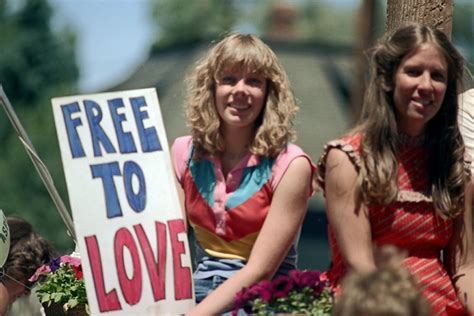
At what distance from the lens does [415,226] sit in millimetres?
5461

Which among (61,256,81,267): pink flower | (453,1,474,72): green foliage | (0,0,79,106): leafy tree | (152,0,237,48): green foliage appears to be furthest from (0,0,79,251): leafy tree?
(61,256,81,267): pink flower

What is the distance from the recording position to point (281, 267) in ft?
19.1

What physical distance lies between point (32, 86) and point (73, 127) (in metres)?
34.9

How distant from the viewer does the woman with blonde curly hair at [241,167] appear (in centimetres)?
570

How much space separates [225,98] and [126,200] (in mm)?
596

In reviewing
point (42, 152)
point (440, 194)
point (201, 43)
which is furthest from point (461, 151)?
point (201, 43)

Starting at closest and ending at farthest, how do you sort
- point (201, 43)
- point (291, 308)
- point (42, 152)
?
point (291, 308) → point (42, 152) → point (201, 43)

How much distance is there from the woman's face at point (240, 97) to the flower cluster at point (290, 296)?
737 millimetres

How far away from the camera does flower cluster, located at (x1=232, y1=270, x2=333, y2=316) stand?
526 centimetres

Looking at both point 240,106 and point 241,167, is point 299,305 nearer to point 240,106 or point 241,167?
point 241,167

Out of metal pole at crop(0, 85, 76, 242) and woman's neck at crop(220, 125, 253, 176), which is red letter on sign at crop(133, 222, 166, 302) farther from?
metal pole at crop(0, 85, 76, 242)

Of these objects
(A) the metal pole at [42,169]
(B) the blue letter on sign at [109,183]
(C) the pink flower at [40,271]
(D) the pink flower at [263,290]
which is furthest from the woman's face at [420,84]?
(C) the pink flower at [40,271]

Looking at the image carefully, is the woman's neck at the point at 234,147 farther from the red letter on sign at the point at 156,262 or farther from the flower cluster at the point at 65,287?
the flower cluster at the point at 65,287

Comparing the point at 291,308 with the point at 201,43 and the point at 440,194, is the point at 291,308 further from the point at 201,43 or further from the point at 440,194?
the point at 201,43
